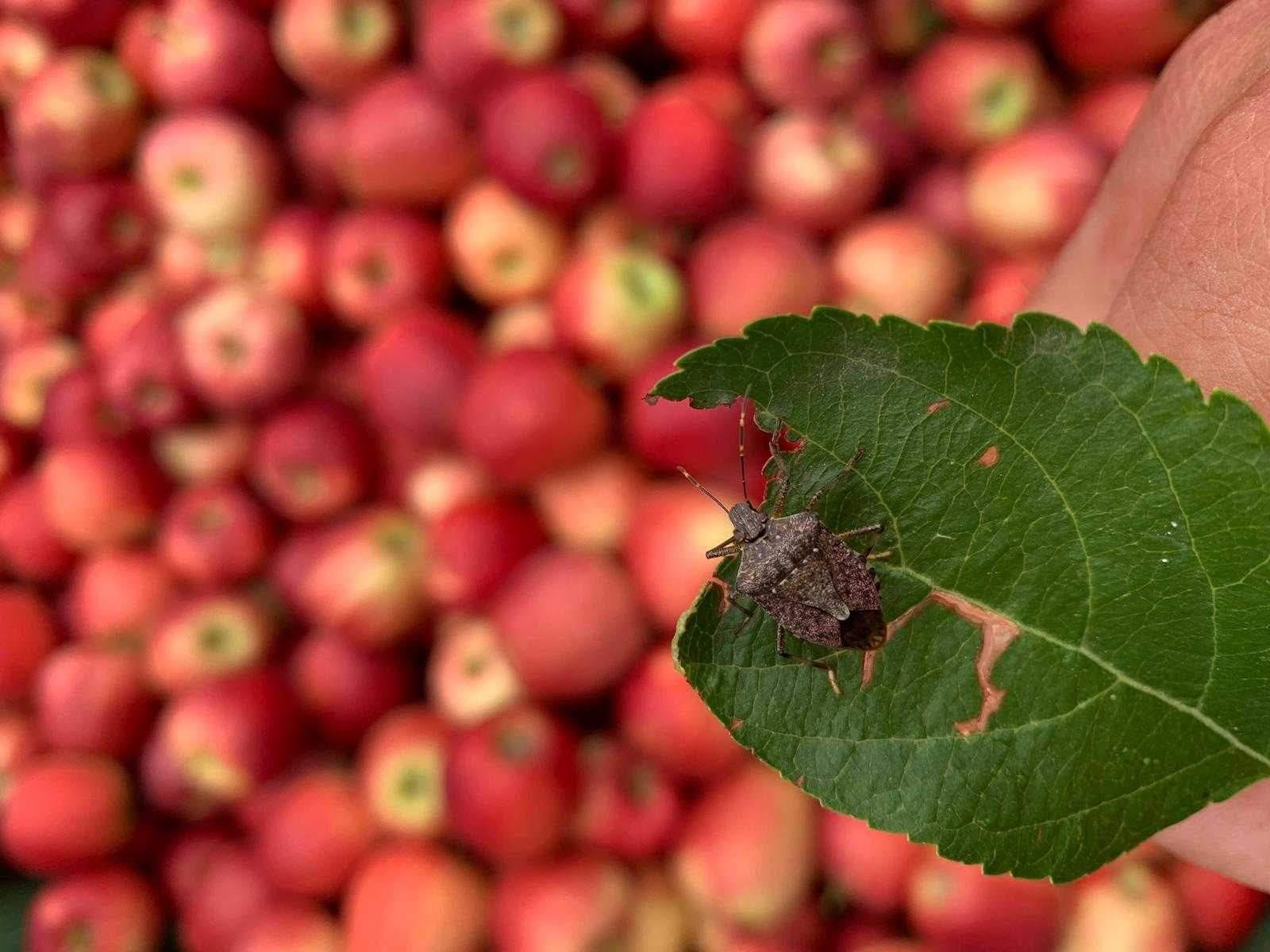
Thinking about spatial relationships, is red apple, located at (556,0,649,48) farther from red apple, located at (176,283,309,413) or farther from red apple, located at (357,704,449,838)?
red apple, located at (357,704,449,838)

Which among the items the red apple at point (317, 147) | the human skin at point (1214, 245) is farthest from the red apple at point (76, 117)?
the human skin at point (1214, 245)

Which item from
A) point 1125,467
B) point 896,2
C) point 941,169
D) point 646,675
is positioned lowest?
point 646,675

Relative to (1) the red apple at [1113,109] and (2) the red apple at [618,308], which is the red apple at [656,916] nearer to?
(2) the red apple at [618,308]

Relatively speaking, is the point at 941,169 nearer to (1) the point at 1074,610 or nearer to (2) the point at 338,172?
(2) the point at 338,172

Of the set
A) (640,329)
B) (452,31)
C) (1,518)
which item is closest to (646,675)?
(640,329)

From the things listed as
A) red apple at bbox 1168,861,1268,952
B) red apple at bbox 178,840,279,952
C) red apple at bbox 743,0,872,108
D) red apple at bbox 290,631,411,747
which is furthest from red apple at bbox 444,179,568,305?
red apple at bbox 1168,861,1268,952

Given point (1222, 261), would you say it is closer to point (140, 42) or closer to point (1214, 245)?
point (1214, 245)
